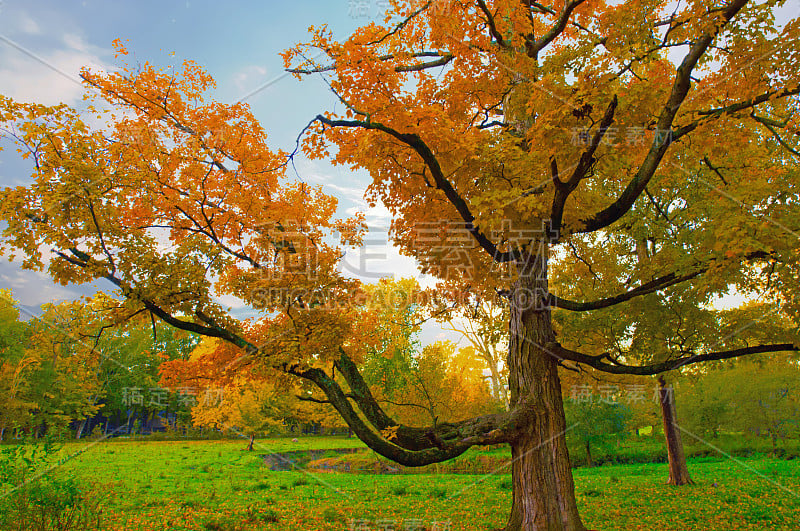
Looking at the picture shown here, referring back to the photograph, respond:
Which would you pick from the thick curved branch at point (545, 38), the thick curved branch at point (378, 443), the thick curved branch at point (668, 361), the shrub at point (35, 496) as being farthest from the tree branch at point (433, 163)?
the shrub at point (35, 496)

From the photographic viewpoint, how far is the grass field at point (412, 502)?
28.1 feet

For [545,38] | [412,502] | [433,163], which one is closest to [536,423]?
[433,163]

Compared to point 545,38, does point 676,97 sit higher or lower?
lower

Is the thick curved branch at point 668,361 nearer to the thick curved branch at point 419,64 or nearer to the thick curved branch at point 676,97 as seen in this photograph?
the thick curved branch at point 676,97

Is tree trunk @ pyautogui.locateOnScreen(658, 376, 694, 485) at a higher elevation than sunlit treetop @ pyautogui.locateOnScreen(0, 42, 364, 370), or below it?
below

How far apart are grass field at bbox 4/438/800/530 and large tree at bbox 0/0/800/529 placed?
337cm

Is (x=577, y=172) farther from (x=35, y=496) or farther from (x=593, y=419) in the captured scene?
(x=593, y=419)

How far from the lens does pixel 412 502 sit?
11.4 metres

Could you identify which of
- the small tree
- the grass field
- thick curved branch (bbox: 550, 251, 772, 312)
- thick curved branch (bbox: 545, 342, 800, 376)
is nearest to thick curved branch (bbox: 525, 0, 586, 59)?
thick curved branch (bbox: 550, 251, 772, 312)

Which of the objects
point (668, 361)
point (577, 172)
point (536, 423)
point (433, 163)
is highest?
point (433, 163)

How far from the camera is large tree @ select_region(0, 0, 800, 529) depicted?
5.56 metres

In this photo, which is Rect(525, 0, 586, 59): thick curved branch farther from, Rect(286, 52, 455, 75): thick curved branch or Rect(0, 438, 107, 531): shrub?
Rect(0, 438, 107, 531): shrub

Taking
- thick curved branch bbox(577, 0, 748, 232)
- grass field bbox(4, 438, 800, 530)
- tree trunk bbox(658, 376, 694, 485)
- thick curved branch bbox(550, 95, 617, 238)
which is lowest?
grass field bbox(4, 438, 800, 530)

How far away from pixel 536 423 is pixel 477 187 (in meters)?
3.97
